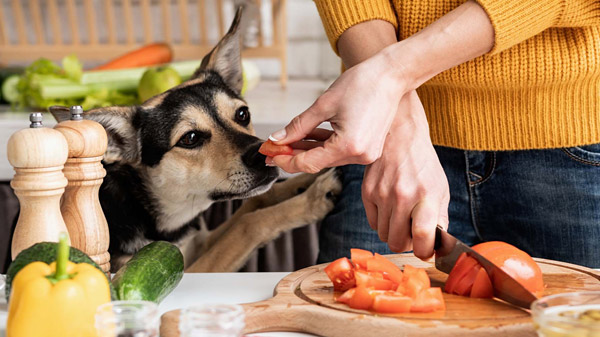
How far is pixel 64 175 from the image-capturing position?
0.83m

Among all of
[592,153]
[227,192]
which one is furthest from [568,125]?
[227,192]

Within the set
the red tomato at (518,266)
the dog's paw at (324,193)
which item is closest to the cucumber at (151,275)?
the red tomato at (518,266)

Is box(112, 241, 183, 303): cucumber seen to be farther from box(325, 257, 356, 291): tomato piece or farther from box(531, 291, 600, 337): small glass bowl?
box(531, 291, 600, 337): small glass bowl

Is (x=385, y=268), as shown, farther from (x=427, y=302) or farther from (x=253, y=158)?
(x=253, y=158)

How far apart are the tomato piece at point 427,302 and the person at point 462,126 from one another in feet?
0.42

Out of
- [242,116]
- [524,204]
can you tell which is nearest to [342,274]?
[524,204]

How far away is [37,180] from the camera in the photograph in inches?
30.0

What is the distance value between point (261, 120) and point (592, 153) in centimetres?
103

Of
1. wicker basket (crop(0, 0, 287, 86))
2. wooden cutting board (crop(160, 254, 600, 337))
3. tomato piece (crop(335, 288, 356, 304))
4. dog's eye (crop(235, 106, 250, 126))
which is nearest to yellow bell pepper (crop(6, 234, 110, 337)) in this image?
wooden cutting board (crop(160, 254, 600, 337))

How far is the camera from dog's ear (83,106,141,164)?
4.70 ft

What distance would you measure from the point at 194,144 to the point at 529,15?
2.96 ft

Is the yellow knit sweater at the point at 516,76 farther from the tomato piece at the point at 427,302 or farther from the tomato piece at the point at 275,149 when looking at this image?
the tomato piece at the point at 427,302

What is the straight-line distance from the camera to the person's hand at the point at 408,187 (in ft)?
2.96

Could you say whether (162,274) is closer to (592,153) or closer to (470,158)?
(470,158)
